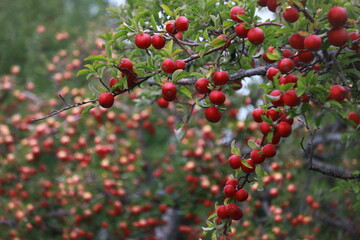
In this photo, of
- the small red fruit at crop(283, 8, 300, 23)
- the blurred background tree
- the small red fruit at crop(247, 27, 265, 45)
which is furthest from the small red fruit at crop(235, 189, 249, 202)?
the blurred background tree

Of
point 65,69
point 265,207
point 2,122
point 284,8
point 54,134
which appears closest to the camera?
point 284,8

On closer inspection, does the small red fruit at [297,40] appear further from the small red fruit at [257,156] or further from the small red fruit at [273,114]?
the small red fruit at [257,156]

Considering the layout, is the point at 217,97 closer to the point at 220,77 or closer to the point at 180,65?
the point at 220,77

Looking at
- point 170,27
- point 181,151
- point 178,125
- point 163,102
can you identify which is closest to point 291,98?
point 170,27

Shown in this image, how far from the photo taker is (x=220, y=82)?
174cm

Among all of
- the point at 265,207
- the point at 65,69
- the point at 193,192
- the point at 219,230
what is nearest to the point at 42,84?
the point at 65,69

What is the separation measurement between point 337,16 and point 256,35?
33cm

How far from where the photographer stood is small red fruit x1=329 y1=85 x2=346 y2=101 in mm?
1402

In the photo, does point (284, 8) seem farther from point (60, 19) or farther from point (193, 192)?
point (60, 19)

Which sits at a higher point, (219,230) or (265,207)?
(219,230)

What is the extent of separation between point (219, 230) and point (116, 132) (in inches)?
156

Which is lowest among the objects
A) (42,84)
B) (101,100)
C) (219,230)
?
(42,84)

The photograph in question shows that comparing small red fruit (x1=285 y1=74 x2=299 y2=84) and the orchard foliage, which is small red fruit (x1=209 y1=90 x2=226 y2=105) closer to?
the orchard foliage

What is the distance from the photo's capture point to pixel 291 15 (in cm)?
142
